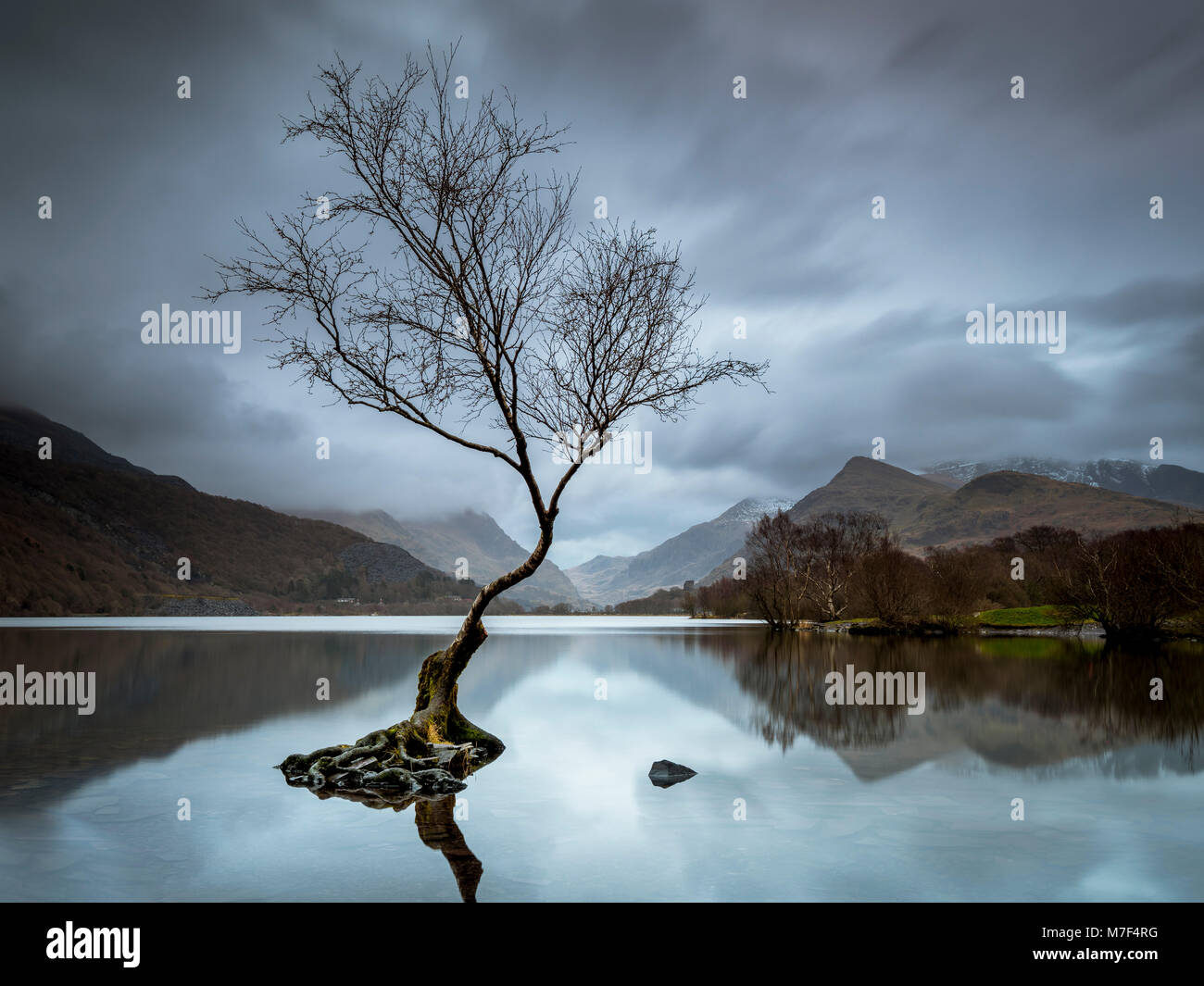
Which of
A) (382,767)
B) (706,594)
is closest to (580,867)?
(382,767)

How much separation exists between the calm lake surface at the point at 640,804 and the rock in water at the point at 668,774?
0.20m

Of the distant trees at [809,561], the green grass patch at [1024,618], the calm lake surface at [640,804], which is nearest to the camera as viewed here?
the calm lake surface at [640,804]

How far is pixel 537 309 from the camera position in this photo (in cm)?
1623

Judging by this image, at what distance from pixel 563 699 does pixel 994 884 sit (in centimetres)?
1696

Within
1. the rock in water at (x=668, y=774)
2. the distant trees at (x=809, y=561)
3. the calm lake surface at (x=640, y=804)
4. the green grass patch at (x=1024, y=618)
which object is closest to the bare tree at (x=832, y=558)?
the distant trees at (x=809, y=561)

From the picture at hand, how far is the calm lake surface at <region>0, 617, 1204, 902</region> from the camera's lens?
7617 mm

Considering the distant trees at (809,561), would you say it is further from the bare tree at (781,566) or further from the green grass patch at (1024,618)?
the green grass patch at (1024,618)

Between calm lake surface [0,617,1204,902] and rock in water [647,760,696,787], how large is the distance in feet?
0.64

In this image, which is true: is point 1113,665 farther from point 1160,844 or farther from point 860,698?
point 1160,844

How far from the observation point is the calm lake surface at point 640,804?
25.0ft

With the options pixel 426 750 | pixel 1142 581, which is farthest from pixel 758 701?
pixel 1142 581

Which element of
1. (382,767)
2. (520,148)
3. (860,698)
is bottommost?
(860,698)

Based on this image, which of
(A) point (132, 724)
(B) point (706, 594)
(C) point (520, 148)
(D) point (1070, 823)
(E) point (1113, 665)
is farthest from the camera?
(B) point (706, 594)

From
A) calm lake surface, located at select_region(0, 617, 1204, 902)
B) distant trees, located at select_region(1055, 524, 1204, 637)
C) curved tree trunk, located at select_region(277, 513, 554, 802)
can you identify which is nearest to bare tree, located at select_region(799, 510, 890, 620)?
distant trees, located at select_region(1055, 524, 1204, 637)
